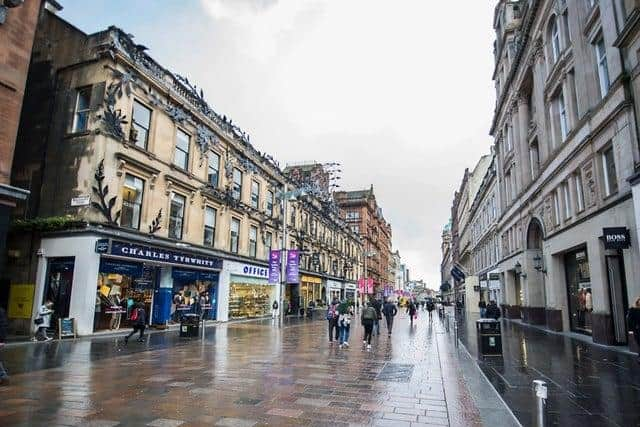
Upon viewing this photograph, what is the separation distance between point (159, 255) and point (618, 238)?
18.9m

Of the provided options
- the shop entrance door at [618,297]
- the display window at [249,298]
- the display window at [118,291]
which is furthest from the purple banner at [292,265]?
the shop entrance door at [618,297]

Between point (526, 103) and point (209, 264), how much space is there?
2441 centimetres

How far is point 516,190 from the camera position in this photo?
105 ft

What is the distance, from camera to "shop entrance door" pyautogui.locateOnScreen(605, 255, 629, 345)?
14.7 m

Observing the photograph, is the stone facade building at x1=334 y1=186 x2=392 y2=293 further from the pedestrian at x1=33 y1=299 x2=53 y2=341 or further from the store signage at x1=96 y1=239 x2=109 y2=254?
the pedestrian at x1=33 y1=299 x2=53 y2=341

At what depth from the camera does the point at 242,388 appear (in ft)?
26.7

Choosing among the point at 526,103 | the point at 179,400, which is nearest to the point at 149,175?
the point at 179,400

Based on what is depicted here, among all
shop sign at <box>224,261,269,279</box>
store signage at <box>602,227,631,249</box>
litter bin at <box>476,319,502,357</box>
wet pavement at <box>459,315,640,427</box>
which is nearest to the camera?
wet pavement at <box>459,315,640,427</box>

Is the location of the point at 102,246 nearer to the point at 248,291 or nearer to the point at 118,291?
the point at 118,291

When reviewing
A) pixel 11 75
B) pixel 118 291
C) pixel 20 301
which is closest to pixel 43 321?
pixel 20 301

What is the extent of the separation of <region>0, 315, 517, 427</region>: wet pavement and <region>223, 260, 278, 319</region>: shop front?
1341 cm

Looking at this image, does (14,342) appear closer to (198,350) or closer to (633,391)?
(198,350)

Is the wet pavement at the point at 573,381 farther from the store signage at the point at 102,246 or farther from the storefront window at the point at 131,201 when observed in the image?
the storefront window at the point at 131,201

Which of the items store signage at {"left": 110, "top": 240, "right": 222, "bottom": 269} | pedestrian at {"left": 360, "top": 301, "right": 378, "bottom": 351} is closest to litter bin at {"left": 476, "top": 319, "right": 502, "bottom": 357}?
pedestrian at {"left": 360, "top": 301, "right": 378, "bottom": 351}
